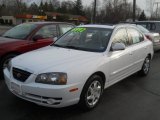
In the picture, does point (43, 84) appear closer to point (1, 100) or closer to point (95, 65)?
point (95, 65)

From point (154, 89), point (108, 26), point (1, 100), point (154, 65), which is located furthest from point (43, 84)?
point (154, 65)

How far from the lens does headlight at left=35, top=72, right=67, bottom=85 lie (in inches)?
167

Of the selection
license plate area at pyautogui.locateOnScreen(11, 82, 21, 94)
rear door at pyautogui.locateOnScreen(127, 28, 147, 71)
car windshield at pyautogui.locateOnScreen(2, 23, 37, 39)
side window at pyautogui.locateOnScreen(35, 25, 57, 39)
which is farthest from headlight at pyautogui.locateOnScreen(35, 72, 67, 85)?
side window at pyautogui.locateOnScreen(35, 25, 57, 39)

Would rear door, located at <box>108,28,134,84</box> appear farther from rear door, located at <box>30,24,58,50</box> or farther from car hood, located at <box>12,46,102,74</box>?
rear door, located at <box>30,24,58,50</box>

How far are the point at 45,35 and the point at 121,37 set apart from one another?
2831 mm

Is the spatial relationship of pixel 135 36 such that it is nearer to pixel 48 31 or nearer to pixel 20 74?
pixel 48 31

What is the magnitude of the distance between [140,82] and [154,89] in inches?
25.0

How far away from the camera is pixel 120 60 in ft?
18.5

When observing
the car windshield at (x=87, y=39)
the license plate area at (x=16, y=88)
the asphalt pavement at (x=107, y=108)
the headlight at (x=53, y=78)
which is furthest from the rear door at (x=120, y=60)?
the license plate area at (x=16, y=88)

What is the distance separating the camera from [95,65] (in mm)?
4777

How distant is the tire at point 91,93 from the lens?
460 cm

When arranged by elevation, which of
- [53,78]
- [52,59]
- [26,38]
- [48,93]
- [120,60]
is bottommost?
[48,93]

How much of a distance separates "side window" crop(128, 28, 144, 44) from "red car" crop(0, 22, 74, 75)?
2.60 meters

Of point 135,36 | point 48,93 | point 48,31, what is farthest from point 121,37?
point 48,31
